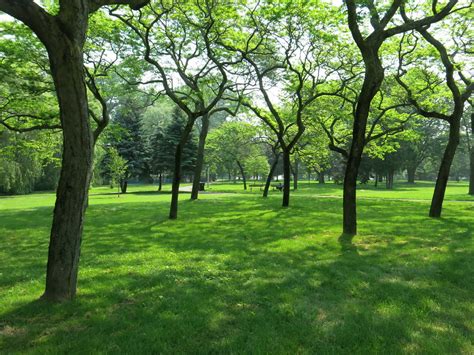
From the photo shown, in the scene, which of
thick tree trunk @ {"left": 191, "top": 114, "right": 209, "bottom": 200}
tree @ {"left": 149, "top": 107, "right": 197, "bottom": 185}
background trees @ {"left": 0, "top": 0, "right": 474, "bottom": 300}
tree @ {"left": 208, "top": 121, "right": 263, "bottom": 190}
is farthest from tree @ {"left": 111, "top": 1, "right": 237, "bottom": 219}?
tree @ {"left": 149, "top": 107, "right": 197, "bottom": 185}

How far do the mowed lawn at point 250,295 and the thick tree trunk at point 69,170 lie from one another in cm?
46

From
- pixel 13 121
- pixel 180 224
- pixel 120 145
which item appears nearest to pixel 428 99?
pixel 180 224

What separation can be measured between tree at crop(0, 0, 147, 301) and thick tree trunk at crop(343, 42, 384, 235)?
22.4 ft

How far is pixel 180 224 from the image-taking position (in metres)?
12.5

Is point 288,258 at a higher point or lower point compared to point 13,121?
lower

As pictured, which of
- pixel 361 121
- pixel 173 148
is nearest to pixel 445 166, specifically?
pixel 361 121

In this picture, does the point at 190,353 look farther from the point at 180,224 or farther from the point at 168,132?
the point at 168,132

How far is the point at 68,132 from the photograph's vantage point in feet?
15.0

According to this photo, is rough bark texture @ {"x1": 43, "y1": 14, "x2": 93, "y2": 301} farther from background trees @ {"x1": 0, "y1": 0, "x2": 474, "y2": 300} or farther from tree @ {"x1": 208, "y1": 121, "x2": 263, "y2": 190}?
tree @ {"x1": 208, "y1": 121, "x2": 263, "y2": 190}

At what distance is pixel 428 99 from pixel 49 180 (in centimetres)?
4104

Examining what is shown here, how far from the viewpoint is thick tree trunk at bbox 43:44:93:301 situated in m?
4.48

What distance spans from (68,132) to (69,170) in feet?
1.60

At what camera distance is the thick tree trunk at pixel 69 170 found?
4.48 meters

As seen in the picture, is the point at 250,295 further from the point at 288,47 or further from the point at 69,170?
the point at 288,47
